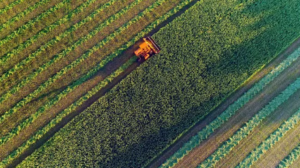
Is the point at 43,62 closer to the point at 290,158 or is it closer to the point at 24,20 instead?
the point at 24,20

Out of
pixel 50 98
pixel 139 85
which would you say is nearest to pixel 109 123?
pixel 139 85

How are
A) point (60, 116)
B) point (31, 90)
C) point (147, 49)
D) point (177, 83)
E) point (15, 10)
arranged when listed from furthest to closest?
point (15, 10), point (147, 49), point (177, 83), point (31, 90), point (60, 116)

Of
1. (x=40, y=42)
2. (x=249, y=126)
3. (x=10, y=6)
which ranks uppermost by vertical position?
(x=10, y=6)

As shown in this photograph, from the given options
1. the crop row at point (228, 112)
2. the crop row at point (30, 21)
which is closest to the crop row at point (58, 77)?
the crop row at point (30, 21)

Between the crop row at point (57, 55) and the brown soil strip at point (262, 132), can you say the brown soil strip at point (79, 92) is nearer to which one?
the crop row at point (57, 55)

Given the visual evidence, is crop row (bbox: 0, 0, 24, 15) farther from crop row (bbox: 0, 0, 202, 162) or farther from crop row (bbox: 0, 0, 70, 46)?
crop row (bbox: 0, 0, 202, 162)

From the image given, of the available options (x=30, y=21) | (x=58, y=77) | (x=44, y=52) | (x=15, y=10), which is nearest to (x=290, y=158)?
(x=58, y=77)

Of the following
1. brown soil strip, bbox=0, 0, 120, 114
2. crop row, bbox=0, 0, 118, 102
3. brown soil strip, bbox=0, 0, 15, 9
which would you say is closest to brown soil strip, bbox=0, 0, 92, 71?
crop row, bbox=0, 0, 118, 102
